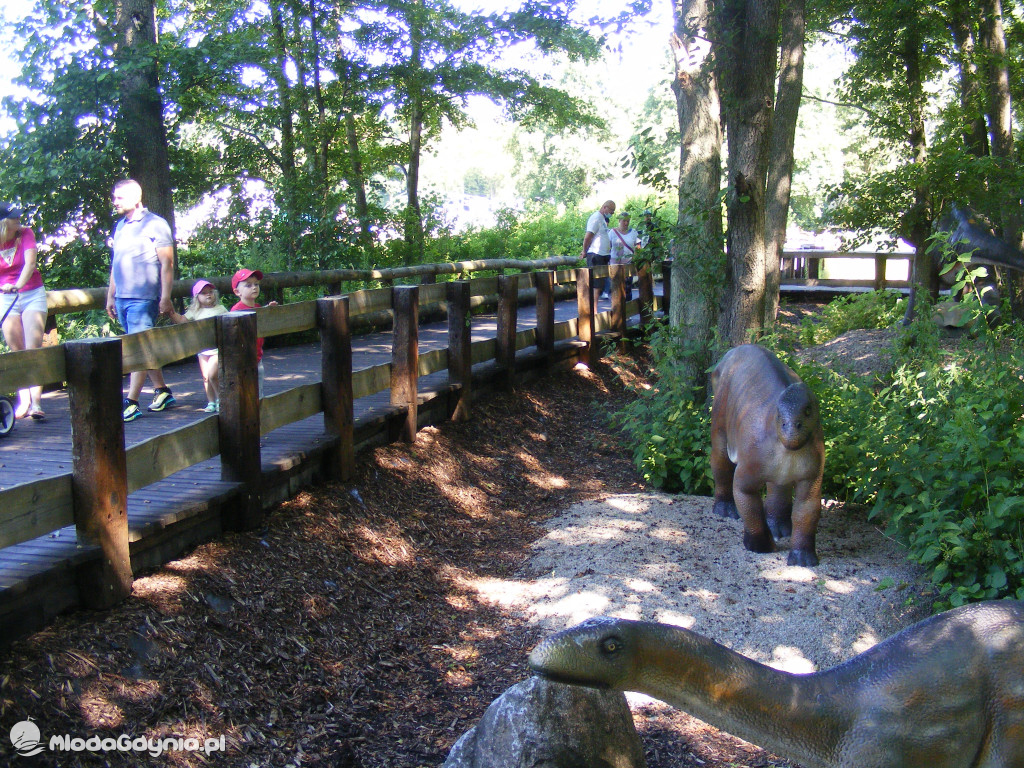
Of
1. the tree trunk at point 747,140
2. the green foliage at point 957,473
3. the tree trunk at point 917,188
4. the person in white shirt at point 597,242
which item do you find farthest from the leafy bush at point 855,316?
the green foliage at point 957,473

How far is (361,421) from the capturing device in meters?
6.71

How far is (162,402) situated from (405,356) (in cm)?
203

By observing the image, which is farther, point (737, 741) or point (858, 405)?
point (858, 405)

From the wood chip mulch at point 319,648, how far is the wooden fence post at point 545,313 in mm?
4138

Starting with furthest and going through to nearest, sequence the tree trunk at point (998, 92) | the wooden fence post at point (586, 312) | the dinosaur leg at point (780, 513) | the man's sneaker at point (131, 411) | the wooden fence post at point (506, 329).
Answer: the tree trunk at point (998, 92) → the wooden fence post at point (586, 312) → the wooden fence post at point (506, 329) → the man's sneaker at point (131, 411) → the dinosaur leg at point (780, 513)

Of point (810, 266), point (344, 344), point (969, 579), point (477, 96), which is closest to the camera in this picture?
point (969, 579)

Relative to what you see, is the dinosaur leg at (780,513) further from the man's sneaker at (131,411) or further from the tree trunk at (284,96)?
the tree trunk at (284,96)

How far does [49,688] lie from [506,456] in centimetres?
535

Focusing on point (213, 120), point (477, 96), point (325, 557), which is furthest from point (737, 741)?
point (477, 96)

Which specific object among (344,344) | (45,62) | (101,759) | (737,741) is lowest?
(737,741)

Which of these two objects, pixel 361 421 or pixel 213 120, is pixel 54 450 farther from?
pixel 213 120

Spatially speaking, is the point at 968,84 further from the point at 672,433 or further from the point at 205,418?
the point at 205,418

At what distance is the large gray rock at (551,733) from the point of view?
10.9ft

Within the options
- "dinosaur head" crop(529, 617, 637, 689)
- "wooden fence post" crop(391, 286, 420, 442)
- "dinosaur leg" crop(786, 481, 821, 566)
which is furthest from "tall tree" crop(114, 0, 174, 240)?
"dinosaur head" crop(529, 617, 637, 689)
